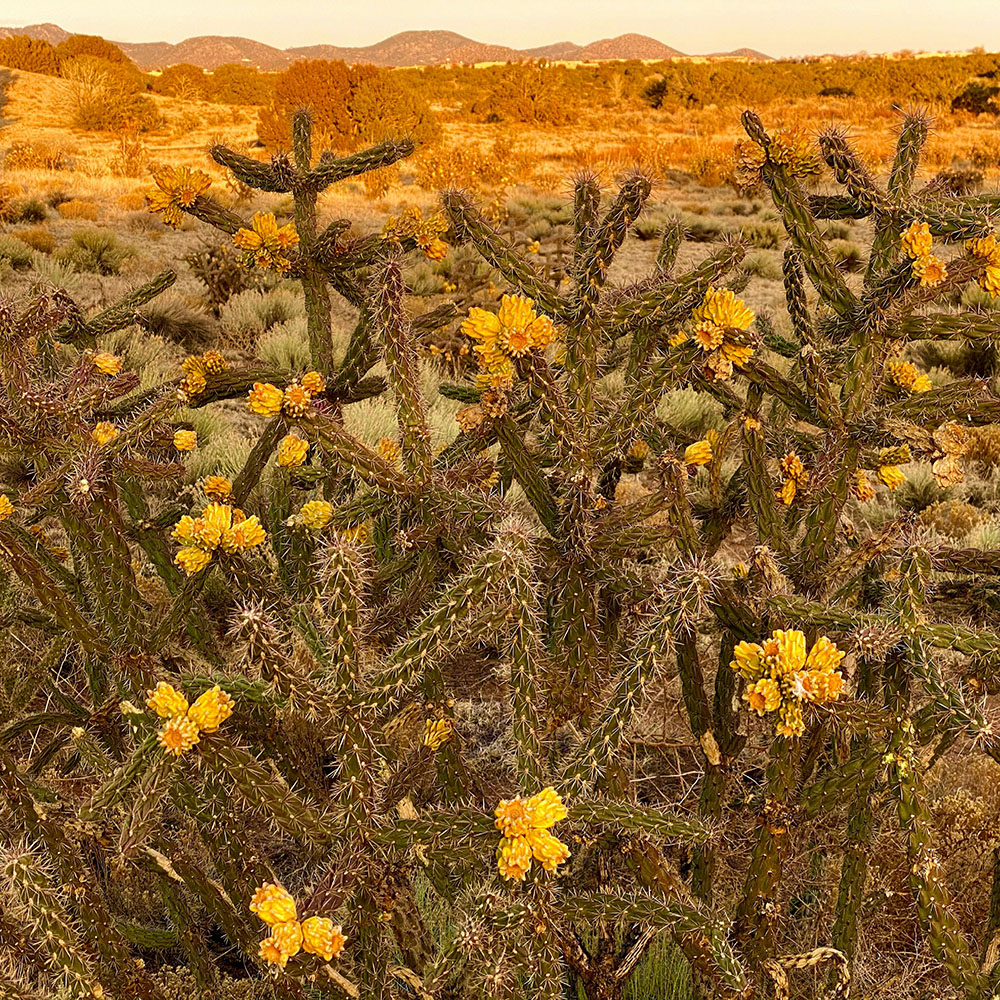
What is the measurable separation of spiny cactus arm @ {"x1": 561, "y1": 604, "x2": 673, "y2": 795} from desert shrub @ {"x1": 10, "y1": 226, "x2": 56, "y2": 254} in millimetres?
11360

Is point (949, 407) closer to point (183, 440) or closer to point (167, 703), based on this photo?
point (167, 703)

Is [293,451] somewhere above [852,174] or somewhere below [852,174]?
below

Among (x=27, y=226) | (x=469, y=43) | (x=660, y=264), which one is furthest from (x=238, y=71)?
(x=469, y=43)

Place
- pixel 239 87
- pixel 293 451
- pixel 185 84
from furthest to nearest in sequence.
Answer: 1. pixel 239 87
2. pixel 185 84
3. pixel 293 451

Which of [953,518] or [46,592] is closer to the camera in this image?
[46,592]

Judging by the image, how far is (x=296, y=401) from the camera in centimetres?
194

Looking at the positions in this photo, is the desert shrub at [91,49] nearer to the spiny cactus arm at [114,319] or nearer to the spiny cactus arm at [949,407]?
the spiny cactus arm at [114,319]

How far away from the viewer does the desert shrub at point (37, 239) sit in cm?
1099

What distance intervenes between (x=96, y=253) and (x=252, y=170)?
8.74 meters

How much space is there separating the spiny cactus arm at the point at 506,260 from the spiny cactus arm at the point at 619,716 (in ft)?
3.09

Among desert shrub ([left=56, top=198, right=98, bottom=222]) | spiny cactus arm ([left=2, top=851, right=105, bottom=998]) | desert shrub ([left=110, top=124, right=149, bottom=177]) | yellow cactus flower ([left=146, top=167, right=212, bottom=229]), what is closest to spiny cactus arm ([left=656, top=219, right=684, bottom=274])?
yellow cactus flower ([left=146, top=167, right=212, bottom=229])

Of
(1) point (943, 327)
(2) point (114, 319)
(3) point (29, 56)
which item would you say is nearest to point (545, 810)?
(1) point (943, 327)

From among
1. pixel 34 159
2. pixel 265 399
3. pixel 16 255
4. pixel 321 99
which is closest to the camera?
pixel 265 399

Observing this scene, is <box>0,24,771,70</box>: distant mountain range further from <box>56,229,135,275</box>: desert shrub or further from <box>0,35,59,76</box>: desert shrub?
<box>56,229,135,275</box>: desert shrub
